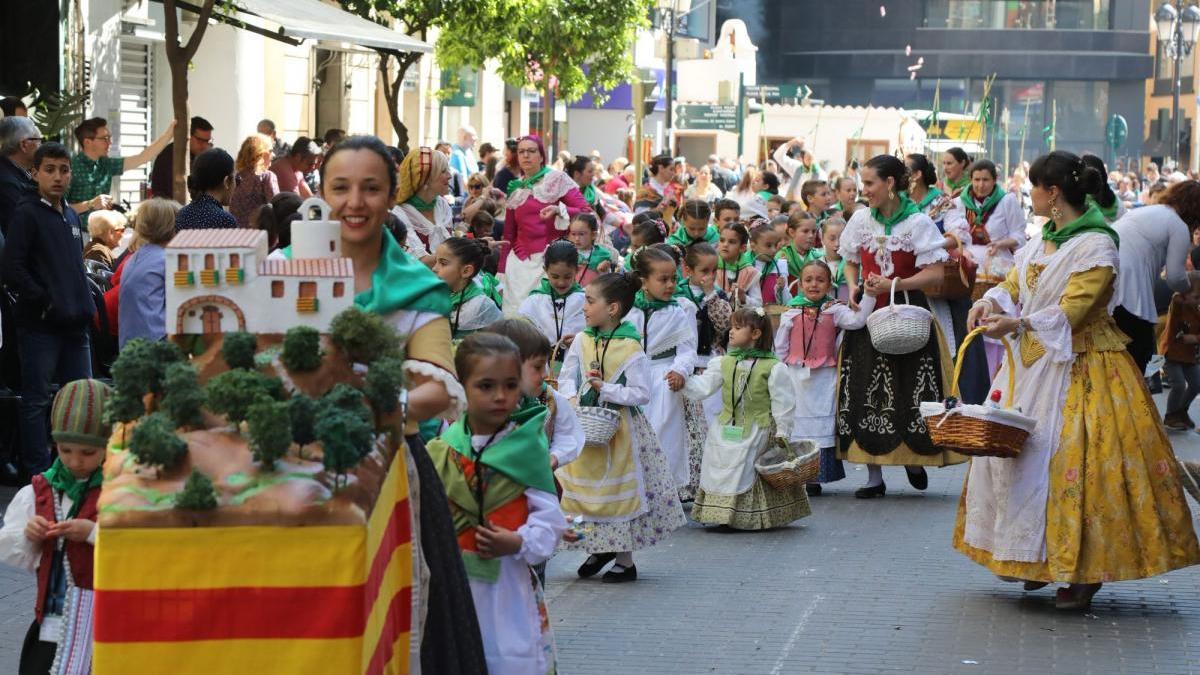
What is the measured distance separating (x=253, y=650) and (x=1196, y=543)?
5532 mm

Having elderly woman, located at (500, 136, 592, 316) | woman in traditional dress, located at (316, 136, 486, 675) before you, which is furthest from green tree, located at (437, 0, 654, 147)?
woman in traditional dress, located at (316, 136, 486, 675)

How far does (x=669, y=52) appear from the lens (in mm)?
33844

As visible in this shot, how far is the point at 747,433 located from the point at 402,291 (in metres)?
6.27

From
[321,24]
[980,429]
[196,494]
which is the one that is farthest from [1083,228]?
[321,24]

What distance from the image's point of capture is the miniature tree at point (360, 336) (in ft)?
14.3

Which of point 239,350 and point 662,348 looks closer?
point 239,350

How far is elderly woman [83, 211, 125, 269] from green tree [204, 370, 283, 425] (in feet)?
28.3

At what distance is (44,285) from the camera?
34.5ft

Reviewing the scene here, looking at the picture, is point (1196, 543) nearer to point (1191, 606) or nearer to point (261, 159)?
point (1191, 606)

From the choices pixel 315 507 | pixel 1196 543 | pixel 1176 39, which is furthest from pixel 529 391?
pixel 1176 39

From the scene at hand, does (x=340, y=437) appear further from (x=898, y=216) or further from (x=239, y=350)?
(x=898, y=216)

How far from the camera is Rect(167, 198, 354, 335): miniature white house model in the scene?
443cm

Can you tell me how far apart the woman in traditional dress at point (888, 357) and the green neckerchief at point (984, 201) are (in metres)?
3.93

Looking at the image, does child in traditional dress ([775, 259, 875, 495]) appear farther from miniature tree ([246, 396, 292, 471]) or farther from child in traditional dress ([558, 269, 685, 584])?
miniature tree ([246, 396, 292, 471])
